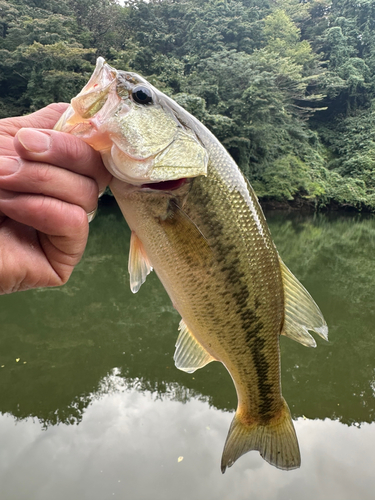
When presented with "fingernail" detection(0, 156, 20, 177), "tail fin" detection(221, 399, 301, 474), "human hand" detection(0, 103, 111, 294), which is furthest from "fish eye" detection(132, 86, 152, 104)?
"tail fin" detection(221, 399, 301, 474)

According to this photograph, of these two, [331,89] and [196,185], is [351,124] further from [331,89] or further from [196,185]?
[196,185]

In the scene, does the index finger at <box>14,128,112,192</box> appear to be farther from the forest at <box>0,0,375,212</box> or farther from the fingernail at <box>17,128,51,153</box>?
the forest at <box>0,0,375,212</box>

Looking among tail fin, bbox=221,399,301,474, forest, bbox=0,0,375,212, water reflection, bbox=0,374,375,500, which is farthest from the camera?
forest, bbox=0,0,375,212

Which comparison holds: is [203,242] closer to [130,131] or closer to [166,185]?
[166,185]

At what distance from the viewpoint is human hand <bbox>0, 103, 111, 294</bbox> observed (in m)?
1.03

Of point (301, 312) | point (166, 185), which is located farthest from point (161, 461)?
point (166, 185)

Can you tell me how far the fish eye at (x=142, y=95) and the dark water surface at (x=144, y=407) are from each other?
3121 mm

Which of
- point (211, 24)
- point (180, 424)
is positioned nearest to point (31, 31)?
point (211, 24)

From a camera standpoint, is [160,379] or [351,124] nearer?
[160,379]

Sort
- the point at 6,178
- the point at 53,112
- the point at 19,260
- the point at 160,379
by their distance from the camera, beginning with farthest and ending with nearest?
the point at 160,379 → the point at 53,112 → the point at 19,260 → the point at 6,178

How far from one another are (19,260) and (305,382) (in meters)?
4.68

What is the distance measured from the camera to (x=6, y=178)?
3.35ft

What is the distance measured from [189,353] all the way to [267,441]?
0.60 metres

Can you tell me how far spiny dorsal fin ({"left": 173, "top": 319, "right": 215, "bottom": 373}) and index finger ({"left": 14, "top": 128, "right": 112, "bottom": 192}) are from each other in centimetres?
93
